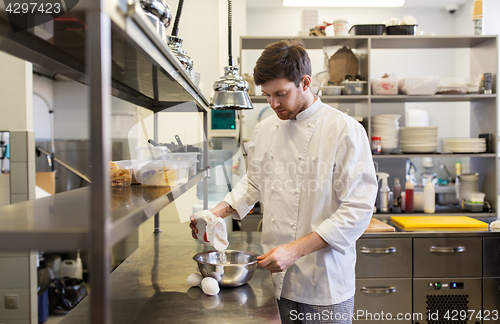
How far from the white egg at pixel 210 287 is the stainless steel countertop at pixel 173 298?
2 cm

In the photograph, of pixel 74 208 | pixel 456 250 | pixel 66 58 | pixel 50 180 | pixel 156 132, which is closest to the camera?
pixel 74 208

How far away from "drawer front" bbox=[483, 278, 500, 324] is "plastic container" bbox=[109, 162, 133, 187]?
263 centimetres

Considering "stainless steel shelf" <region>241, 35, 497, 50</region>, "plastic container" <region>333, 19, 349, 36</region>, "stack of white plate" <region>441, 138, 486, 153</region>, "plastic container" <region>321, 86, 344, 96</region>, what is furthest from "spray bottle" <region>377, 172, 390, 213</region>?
"plastic container" <region>333, 19, 349, 36</region>

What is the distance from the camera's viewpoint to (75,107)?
5195 mm

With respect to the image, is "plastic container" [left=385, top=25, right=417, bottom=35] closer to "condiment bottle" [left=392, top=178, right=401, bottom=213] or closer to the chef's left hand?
"condiment bottle" [left=392, top=178, right=401, bottom=213]

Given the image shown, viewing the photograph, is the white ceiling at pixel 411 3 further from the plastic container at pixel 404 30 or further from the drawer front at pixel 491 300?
the drawer front at pixel 491 300

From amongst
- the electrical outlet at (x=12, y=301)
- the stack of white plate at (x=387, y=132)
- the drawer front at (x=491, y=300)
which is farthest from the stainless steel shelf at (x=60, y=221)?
the drawer front at (x=491, y=300)

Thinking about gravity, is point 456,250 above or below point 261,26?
below

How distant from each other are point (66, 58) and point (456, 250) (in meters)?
2.72

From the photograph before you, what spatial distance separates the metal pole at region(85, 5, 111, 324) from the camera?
1.79 ft

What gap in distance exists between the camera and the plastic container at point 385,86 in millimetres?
3113

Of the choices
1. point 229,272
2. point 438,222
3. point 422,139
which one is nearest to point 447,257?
point 438,222

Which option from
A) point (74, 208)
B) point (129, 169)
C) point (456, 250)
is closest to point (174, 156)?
point (129, 169)

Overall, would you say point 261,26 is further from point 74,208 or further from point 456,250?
point 74,208
